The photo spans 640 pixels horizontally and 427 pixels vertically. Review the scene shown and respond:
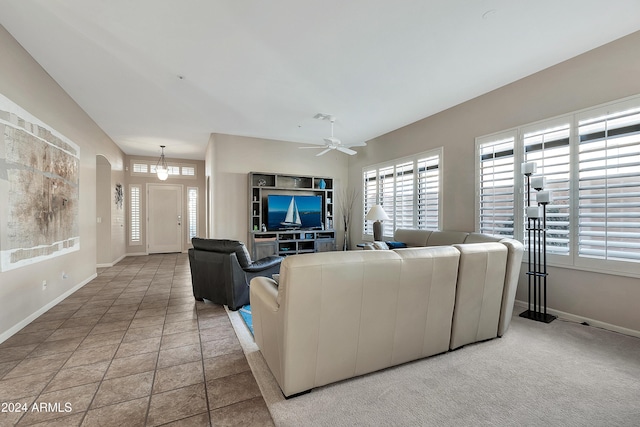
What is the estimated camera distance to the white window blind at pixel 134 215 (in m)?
8.25

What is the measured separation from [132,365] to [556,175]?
15.8 ft

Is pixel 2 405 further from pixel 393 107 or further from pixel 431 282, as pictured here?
pixel 393 107

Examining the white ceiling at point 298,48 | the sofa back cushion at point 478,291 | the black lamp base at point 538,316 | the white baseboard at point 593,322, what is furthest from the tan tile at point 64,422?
the white baseboard at point 593,322

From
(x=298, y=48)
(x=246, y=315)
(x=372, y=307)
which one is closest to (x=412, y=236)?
(x=246, y=315)

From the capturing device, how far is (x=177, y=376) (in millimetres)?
2152

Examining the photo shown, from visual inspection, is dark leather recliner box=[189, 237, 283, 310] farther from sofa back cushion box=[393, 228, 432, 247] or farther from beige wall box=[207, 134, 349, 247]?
sofa back cushion box=[393, 228, 432, 247]

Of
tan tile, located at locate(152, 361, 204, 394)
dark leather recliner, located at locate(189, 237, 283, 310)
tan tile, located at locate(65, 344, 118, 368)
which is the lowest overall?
tan tile, located at locate(65, 344, 118, 368)

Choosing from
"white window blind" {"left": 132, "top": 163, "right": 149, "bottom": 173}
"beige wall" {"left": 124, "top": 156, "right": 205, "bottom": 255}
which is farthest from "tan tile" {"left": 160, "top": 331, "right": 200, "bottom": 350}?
"white window blind" {"left": 132, "top": 163, "right": 149, "bottom": 173}

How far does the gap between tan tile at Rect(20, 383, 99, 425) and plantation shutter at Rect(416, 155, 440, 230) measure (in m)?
4.87

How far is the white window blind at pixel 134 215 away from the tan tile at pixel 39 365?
6.61m

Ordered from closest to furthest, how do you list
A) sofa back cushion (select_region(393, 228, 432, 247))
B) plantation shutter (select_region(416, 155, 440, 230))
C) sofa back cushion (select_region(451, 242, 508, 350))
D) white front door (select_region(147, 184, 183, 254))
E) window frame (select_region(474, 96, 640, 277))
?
sofa back cushion (select_region(451, 242, 508, 350)), window frame (select_region(474, 96, 640, 277)), sofa back cushion (select_region(393, 228, 432, 247)), plantation shutter (select_region(416, 155, 440, 230)), white front door (select_region(147, 184, 183, 254))

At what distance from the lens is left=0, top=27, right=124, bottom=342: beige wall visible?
2822mm

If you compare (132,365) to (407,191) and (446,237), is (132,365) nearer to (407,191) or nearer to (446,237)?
(446,237)

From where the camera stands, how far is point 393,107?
4684mm
